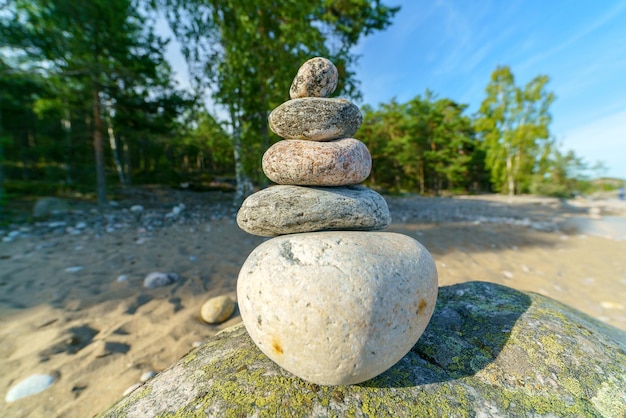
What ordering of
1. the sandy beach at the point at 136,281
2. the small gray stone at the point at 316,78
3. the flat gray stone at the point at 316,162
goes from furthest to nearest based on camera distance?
the sandy beach at the point at 136,281 < the small gray stone at the point at 316,78 < the flat gray stone at the point at 316,162

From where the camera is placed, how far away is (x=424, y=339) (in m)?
1.95

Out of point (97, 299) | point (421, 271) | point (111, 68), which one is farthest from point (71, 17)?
point (421, 271)

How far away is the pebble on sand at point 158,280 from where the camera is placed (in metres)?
3.77

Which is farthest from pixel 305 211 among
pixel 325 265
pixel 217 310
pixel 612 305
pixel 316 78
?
pixel 612 305

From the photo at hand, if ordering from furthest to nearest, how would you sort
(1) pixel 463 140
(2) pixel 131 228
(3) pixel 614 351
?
(1) pixel 463 140, (2) pixel 131 228, (3) pixel 614 351

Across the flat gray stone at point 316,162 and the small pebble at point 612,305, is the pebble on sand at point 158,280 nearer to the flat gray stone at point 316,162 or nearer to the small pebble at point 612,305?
the flat gray stone at point 316,162

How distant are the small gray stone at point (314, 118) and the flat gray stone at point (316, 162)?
3.3 inches

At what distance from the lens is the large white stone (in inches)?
54.4

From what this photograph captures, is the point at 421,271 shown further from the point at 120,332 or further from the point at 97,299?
the point at 97,299

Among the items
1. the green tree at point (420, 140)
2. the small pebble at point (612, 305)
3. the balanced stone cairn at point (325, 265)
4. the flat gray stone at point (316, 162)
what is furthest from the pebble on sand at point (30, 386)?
the green tree at point (420, 140)

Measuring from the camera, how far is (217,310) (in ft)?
10.5

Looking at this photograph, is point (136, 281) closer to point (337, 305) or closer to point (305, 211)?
point (305, 211)

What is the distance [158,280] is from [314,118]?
3.52m

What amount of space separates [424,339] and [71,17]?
12.1 m
